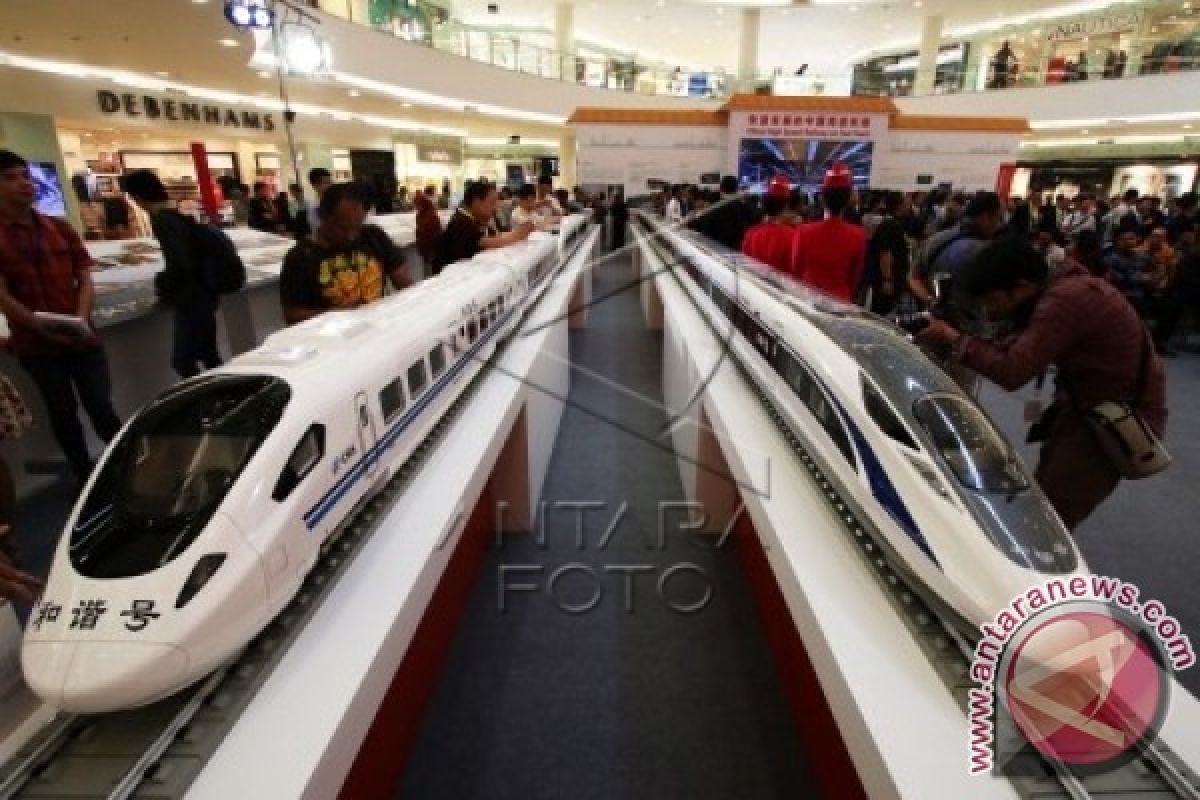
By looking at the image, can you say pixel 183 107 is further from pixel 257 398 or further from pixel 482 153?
pixel 482 153

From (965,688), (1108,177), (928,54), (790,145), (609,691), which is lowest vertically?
(609,691)

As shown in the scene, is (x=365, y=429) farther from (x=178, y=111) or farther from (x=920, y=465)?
(x=178, y=111)

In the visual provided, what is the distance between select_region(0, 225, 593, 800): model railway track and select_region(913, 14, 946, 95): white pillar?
2467 centimetres

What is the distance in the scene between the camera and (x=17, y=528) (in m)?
3.66

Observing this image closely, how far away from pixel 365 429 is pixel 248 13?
579 cm

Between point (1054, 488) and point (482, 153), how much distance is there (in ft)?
96.3

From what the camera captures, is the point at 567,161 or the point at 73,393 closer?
the point at 73,393

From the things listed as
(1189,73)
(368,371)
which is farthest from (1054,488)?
(1189,73)

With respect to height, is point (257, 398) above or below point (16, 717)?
above

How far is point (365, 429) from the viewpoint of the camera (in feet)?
7.22

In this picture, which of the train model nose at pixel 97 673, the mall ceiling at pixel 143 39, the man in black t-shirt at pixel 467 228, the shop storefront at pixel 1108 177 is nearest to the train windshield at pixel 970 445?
the train model nose at pixel 97 673

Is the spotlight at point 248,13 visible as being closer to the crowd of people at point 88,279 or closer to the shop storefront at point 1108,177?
the crowd of people at point 88,279

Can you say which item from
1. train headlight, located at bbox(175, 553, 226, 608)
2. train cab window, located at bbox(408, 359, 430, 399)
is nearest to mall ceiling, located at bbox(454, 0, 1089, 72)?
train cab window, located at bbox(408, 359, 430, 399)

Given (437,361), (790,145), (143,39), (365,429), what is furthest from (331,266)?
(790,145)
